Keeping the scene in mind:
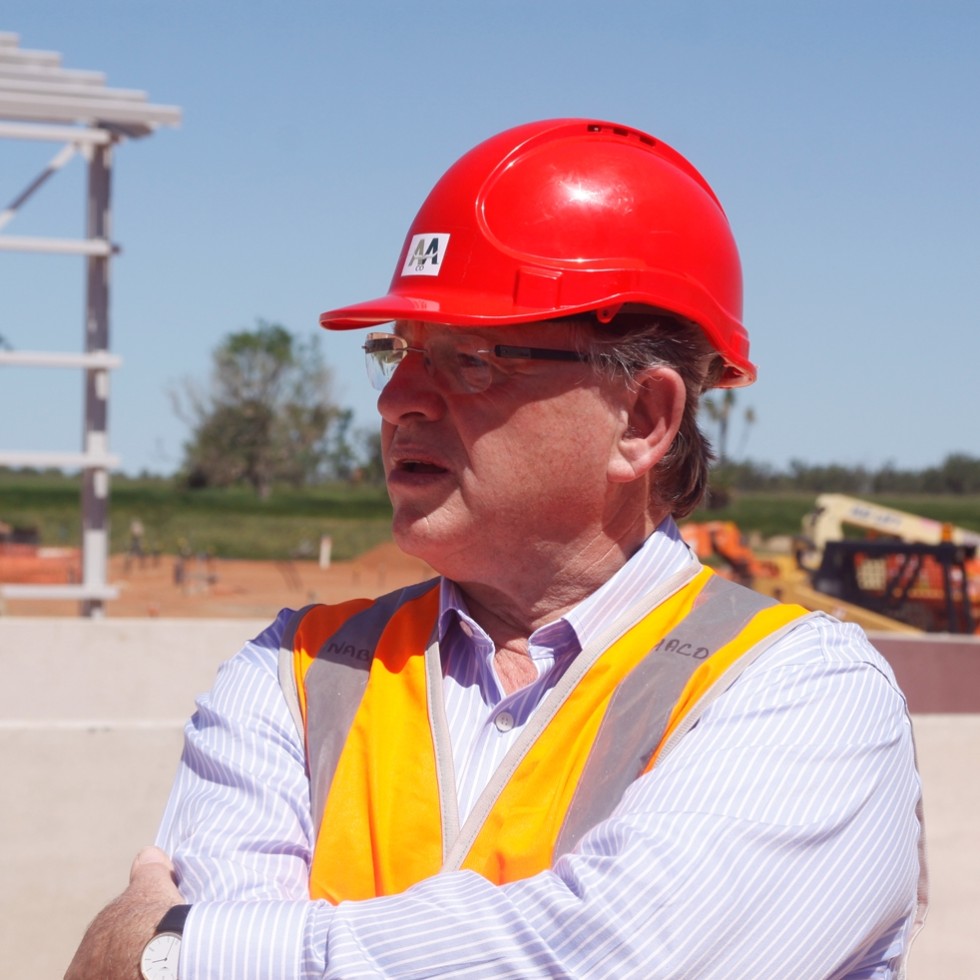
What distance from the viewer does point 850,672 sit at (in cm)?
169

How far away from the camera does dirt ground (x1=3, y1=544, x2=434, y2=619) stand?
23.9m

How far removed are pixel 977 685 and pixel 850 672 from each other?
7.18 meters

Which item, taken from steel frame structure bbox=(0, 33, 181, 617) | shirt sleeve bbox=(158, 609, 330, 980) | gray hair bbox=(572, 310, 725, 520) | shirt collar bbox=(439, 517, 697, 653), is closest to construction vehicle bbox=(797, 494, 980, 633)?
steel frame structure bbox=(0, 33, 181, 617)

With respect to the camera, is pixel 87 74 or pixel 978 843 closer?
pixel 978 843

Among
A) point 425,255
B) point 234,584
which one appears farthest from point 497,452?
point 234,584

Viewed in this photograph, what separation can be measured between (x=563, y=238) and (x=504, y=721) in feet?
2.40

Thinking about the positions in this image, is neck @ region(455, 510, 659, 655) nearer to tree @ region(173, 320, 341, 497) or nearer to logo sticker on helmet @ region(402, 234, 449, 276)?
logo sticker on helmet @ region(402, 234, 449, 276)

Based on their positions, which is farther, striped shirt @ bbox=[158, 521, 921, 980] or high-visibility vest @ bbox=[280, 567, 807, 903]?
high-visibility vest @ bbox=[280, 567, 807, 903]

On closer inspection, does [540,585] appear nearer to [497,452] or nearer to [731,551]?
[497,452]

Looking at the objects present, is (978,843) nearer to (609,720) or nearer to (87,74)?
(609,720)

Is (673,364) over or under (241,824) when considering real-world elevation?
over

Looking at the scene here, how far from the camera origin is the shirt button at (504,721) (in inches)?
73.9

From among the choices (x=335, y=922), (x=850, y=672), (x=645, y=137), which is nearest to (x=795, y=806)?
(x=850, y=672)

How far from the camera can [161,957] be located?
1545mm
